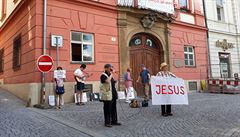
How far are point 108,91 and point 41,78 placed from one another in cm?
539

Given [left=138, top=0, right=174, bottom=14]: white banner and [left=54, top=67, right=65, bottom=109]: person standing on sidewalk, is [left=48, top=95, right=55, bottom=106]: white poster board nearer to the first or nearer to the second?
[left=54, top=67, right=65, bottom=109]: person standing on sidewalk

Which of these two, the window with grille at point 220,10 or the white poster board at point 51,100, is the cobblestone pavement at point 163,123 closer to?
the white poster board at point 51,100

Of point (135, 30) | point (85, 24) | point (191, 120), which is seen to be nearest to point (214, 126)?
point (191, 120)

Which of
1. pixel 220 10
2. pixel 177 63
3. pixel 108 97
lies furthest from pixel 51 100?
pixel 220 10

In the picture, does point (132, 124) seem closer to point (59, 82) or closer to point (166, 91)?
point (166, 91)

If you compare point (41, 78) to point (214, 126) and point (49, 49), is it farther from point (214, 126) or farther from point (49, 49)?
point (214, 126)

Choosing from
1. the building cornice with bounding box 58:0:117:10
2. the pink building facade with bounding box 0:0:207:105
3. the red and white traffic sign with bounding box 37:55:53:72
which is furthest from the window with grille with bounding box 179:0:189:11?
the red and white traffic sign with bounding box 37:55:53:72

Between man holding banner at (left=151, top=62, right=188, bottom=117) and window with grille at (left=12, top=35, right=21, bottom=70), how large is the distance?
27.3 ft

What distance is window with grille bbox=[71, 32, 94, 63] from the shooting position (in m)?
12.9

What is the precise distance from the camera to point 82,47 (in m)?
13.2

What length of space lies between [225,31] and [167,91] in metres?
15.0

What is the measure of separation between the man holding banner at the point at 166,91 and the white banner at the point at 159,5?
7.43 m

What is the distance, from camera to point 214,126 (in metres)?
6.87

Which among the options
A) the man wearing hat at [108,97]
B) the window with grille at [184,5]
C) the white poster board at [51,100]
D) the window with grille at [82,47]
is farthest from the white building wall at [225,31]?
the man wearing hat at [108,97]
